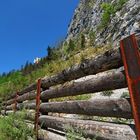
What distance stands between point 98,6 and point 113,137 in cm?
8021

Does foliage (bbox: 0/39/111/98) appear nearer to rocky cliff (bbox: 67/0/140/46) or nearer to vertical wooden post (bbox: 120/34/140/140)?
vertical wooden post (bbox: 120/34/140/140)

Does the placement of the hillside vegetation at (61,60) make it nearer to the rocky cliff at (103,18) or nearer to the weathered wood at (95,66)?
the rocky cliff at (103,18)

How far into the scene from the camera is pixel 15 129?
655 cm

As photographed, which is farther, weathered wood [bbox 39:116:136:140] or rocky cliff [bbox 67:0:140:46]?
rocky cliff [bbox 67:0:140:46]

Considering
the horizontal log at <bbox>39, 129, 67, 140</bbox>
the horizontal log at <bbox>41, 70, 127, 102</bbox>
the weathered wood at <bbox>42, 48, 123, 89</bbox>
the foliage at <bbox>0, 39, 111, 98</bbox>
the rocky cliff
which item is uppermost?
the rocky cliff

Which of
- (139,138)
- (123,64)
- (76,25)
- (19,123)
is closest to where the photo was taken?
(139,138)

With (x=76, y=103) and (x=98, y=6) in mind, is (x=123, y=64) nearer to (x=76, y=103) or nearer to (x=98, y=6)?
(x=76, y=103)

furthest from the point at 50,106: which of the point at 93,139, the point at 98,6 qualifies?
the point at 98,6

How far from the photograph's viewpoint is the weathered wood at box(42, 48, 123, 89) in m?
3.54

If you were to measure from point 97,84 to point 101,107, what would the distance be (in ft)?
1.11

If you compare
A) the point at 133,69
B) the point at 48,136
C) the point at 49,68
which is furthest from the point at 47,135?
the point at 49,68

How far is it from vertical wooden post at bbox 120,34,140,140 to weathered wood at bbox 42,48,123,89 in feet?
0.70

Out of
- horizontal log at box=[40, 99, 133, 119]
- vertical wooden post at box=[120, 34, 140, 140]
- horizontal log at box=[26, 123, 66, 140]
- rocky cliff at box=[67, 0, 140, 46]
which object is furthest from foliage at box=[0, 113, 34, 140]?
rocky cliff at box=[67, 0, 140, 46]

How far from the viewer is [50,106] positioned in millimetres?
6000
